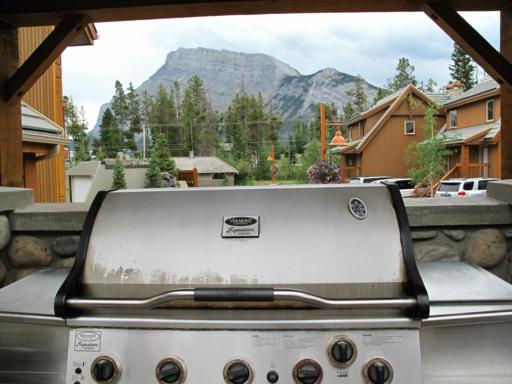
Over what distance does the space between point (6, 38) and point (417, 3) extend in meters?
2.06

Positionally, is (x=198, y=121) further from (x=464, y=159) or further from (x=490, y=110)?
(x=490, y=110)

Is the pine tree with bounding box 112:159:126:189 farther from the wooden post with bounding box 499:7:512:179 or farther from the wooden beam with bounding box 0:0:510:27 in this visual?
the wooden post with bounding box 499:7:512:179

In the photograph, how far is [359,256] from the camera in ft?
3.51

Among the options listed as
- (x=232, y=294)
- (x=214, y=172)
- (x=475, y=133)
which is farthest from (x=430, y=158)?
(x=232, y=294)

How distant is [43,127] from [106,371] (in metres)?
5.94

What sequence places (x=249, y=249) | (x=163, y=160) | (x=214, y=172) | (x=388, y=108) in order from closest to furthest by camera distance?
(x=249, y=249) → (x=388, y=108) → (x=163, y=160) → (x=214, y=172)

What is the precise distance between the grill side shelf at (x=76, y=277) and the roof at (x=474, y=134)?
54.3 feet

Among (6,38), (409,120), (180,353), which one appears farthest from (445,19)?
(409,120)

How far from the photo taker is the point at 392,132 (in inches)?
877

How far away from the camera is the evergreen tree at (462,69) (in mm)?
37531

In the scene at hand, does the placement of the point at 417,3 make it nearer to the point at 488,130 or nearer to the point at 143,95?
the point at 488,130

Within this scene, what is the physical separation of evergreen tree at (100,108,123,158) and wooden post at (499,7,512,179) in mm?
44738

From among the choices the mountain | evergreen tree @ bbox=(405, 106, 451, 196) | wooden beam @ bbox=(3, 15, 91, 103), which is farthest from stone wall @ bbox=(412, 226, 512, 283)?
the mountain

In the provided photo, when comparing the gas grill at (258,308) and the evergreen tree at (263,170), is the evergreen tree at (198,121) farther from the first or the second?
the gas grill at (258,308)
